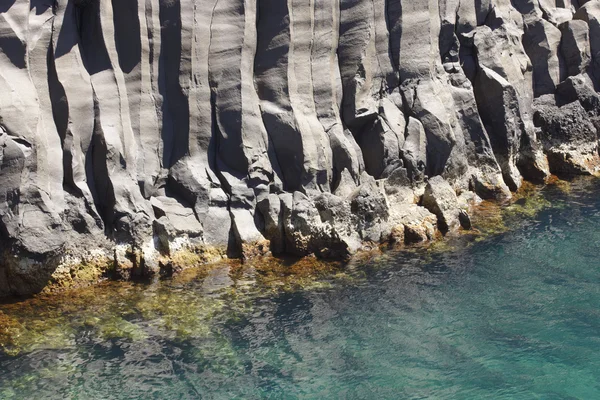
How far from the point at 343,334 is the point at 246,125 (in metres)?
6.54

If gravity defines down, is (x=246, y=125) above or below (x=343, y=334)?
above

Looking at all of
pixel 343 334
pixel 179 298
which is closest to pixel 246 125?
pixel 179 298

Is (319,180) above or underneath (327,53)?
underneath

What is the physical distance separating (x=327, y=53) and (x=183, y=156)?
192 inches

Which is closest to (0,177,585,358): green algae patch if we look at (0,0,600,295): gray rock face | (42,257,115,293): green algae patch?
(42,257,115,293): green algae patch

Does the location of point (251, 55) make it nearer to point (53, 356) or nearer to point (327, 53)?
Answer: point (327, 53)

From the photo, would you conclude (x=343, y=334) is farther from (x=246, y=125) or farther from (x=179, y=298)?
(x=246, y=125)

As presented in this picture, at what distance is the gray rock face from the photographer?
49.1ft

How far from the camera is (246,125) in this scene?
57.7 feet

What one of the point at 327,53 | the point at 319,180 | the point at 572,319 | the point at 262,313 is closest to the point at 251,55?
the point at 327,53

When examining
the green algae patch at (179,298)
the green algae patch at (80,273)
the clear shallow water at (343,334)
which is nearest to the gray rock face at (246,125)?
the green algae patch at (80,273)

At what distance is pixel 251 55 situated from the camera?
18.2 metres

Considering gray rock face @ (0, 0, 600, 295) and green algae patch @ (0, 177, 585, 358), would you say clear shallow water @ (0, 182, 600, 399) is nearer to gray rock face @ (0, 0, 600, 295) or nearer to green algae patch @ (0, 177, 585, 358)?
green algae patch @ (0, 177, 585, 358)

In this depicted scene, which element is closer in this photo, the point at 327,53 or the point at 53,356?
the point at 53,356
